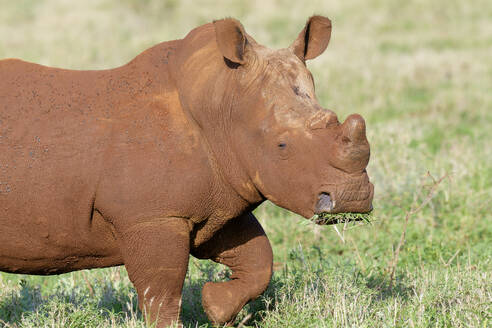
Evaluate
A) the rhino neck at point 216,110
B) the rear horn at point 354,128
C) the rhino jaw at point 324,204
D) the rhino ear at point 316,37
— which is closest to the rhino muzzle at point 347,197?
the rhino jaw at point 324,204

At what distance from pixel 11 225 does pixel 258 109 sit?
1504mm

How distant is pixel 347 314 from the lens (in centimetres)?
467

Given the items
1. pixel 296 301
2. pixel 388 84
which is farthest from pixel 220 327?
pixel 388 84

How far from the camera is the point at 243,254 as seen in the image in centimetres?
475

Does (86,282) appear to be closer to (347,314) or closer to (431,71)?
(347,314)

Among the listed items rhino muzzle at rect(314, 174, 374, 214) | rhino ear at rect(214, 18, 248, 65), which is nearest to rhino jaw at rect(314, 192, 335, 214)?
rhino muzzle at rect(314, 174, 374, 214)

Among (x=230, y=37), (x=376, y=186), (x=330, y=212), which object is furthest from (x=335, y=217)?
(x=376, y=186)

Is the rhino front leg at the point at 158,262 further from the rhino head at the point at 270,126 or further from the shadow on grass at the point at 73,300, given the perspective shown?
the shadow on grass at the point at 73,300

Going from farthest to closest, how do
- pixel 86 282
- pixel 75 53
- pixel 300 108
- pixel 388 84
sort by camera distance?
1. pixel 75 53
2. pixel 388 84
3. pixel 86 282
4. pixel 300 108

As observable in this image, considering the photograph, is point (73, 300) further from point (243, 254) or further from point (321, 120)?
point (321, 120)

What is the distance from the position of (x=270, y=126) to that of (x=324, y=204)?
51 cm

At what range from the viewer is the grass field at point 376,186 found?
4840 millimetres

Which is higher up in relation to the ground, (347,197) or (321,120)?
(321,120)

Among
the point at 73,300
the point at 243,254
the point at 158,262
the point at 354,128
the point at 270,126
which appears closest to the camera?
the point at 354,128
